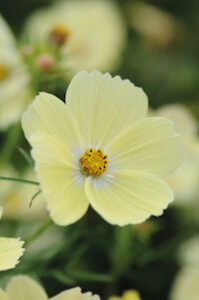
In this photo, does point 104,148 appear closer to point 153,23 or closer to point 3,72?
point 3,72

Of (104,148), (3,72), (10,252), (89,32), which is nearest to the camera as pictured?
(10,252)

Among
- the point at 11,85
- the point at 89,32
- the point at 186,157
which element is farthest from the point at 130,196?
the point at 89,32

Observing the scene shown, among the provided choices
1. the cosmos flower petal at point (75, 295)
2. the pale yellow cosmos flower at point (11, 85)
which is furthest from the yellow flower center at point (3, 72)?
the cosmos flower petal at point (75, 295)

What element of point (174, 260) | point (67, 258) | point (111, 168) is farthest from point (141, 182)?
point (174, 260)

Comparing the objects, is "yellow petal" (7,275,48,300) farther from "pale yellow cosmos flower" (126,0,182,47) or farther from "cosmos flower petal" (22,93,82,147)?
"pale yellow cosmos flower" (126,0,182,47)

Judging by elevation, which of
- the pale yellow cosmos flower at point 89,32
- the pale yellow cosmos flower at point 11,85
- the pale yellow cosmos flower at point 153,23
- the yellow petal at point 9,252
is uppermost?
the yellow petal at point 9,252

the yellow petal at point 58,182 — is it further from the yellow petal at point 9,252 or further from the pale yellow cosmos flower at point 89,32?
the pale yellow cosmos flower at point 89,32

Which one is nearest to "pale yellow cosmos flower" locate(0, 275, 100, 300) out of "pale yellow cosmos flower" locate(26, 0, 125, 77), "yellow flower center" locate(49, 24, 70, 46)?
"yellow flower center" locate(49, 24, 70, 46)
